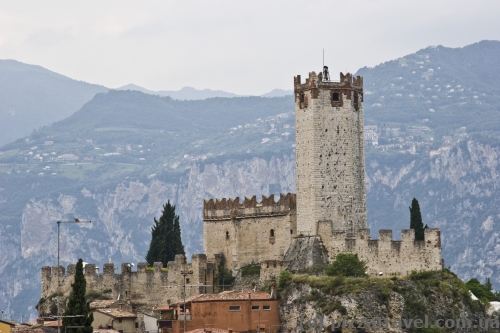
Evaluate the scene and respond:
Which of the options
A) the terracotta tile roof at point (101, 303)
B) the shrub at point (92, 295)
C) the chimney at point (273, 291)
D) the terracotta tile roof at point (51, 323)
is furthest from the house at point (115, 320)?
the chimney at point (273, 291)

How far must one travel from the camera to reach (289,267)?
96750 millimetres

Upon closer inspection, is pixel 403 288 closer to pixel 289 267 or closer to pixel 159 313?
pixel 289 267

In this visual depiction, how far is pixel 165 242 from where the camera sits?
115 m

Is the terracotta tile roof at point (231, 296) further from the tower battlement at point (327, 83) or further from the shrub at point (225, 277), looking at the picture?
the tower battlement at point (327, 83)

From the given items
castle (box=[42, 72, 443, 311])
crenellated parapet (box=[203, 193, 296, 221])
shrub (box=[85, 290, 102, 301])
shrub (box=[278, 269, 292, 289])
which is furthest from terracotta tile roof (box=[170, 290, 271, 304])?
shrub (box=[85, 290, 102, 301])

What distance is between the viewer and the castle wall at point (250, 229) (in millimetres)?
100625

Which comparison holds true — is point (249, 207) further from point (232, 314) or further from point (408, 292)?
point (408, 292)

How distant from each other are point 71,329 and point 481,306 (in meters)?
29.7

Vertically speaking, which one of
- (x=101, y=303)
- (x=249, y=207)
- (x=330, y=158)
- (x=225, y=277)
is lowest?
(x=101, y=303)

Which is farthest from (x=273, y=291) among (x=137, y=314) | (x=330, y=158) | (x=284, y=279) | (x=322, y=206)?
(x=137, y=314)

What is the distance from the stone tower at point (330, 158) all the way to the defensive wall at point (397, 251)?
8.55 feet

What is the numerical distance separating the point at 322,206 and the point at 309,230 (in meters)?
1.99

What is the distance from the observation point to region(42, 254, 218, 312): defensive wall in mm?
100438

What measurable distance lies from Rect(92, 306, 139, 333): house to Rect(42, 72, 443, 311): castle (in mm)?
4154
